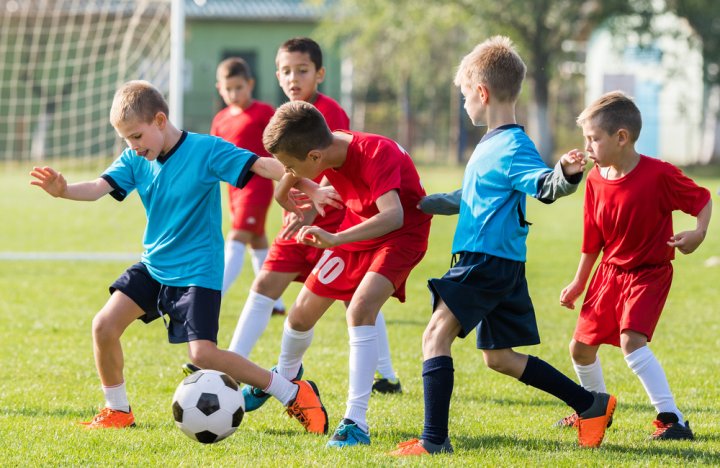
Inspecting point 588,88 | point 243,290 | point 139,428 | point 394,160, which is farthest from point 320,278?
point 588,88

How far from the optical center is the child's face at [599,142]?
4.54 m

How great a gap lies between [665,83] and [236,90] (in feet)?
85.3

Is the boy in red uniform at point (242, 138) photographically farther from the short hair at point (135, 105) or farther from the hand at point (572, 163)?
the hand at point (572, 163)

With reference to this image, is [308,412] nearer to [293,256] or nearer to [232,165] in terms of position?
[293,256]

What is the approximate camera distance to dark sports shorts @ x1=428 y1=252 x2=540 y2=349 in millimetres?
4293

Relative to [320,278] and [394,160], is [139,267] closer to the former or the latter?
[320,278]

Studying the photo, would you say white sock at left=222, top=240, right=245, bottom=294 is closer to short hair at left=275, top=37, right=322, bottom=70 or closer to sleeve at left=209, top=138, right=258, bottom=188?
short hair at left=275, top=37, right=322, bottom=70

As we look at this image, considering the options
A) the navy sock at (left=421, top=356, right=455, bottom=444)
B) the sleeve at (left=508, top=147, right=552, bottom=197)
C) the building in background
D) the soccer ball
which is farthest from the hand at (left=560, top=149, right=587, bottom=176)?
the building in background

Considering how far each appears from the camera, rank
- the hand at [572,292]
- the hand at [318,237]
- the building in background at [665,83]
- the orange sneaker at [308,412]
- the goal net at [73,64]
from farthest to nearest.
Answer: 1. the building in background at [665,83]
2. the goal net at [73,64]
3. the hand at [572,292]
4. the orange sneaker at [308,412]
5. the hand at [318,237]

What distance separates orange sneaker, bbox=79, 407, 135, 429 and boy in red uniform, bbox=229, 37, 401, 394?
602 mm

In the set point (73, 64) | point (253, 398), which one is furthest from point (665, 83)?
point (253, 398)

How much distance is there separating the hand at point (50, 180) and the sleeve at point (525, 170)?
1976mm

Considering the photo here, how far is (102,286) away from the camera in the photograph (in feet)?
32.9

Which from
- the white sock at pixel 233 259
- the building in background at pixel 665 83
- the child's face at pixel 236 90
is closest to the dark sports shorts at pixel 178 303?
the white sock at pixel 233 259
